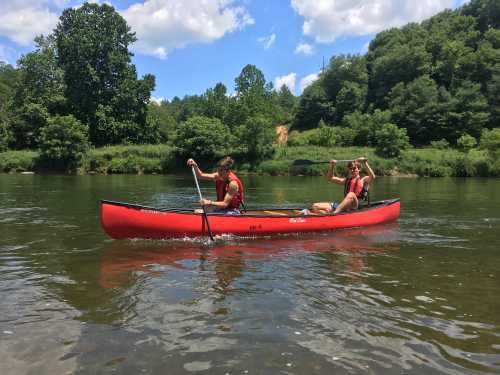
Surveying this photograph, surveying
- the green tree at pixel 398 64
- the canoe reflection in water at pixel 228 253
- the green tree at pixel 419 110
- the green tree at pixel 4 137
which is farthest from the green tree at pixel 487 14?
the canoe reflection in water at pixel 228 253

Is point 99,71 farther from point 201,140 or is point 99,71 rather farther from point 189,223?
point 189,223

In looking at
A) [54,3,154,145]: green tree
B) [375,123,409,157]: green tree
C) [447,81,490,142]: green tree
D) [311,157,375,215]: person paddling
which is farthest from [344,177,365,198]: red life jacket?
[447,81,490,142]: green tree

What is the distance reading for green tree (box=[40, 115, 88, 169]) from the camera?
4975 centimetres

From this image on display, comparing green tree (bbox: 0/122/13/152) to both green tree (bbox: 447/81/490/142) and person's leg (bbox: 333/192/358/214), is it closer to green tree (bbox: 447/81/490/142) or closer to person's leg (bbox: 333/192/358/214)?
person's leg (bbox: 333/192/358/214)

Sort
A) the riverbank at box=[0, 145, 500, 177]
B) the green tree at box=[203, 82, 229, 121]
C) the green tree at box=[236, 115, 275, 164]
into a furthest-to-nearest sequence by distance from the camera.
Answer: the green tree at box=[203, 82, 229, 121] → the green tree at box=[236, 115, 275, 164] → the riverbank at box=[0, 145, 500, 177]

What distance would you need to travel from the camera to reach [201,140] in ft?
165

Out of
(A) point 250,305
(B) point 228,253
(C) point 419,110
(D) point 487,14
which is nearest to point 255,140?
(C) point 419,110

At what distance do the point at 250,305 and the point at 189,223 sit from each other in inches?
179

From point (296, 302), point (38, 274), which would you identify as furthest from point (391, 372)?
point (38, 274)

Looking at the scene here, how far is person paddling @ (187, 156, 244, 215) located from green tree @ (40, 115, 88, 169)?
43.1 meters

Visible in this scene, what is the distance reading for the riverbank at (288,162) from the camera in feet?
149

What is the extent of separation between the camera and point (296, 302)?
245 inches

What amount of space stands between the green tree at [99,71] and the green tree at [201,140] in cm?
1125

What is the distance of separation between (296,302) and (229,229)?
15.2 feet
